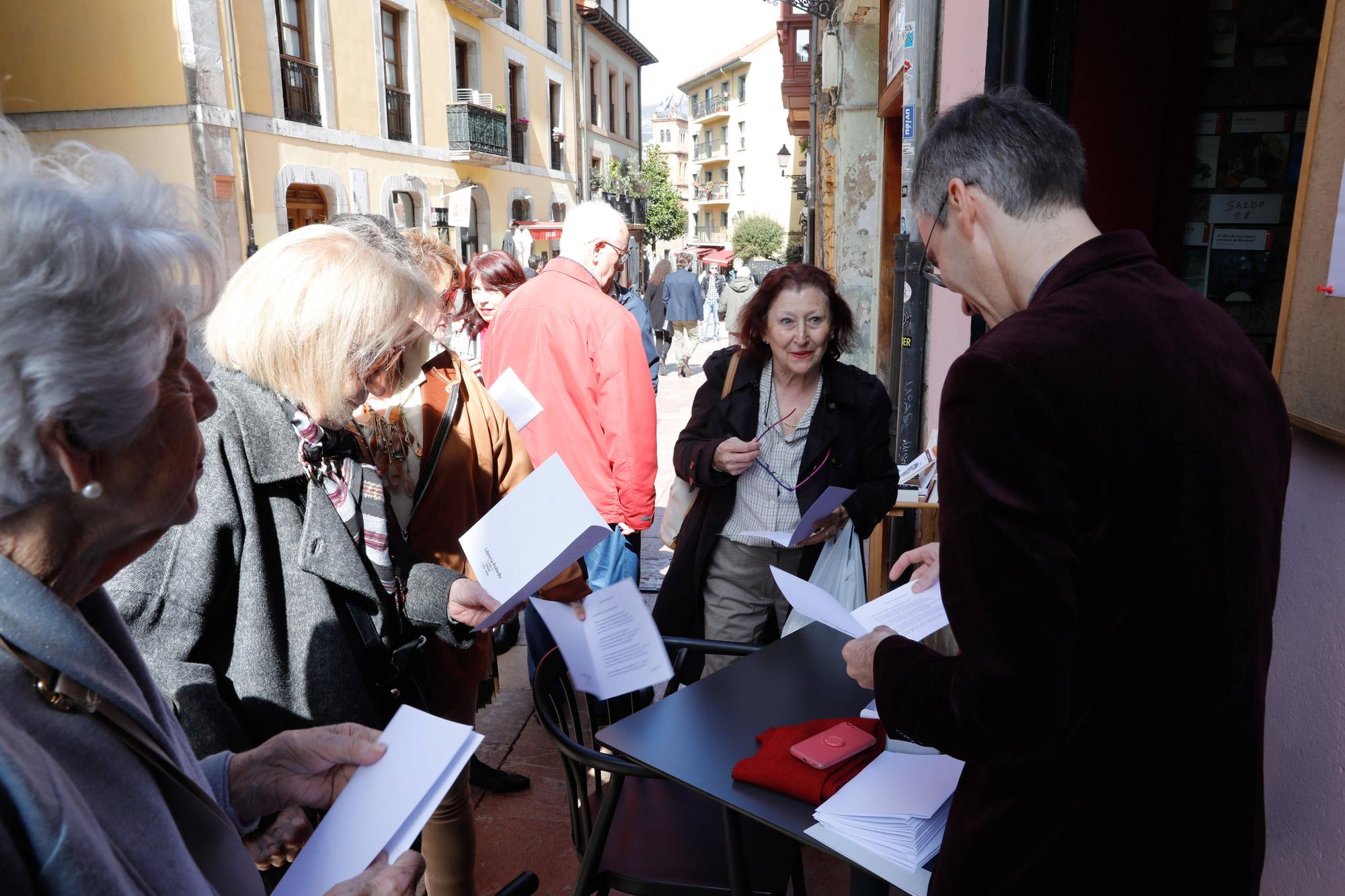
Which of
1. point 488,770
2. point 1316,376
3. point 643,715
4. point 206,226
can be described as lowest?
point 488,770

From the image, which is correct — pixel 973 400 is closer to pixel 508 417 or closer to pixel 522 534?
pixel 522 534

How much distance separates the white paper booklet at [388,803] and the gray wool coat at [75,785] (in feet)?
0.45

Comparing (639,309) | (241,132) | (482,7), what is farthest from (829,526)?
(482,7)

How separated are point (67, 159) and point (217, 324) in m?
0.78

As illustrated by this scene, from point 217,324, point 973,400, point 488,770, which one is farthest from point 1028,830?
point 488,770

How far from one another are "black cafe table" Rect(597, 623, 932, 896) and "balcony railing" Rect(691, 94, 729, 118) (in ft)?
201

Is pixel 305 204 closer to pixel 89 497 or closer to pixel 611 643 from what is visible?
pixel 611 643

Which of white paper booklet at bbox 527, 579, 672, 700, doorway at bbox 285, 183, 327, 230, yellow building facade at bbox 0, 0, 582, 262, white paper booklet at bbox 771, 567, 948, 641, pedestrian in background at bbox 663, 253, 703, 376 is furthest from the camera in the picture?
doorway at bbox 285, 183, 327, 230

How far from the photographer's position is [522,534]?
183cm

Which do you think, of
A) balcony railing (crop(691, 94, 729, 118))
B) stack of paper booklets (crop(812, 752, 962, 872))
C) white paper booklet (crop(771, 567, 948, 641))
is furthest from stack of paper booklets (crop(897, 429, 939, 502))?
balcony railing (crop(691, 94, 729, 118))

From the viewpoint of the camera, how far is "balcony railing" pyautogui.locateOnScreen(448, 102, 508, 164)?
18344 millimetres

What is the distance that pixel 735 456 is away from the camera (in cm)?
287

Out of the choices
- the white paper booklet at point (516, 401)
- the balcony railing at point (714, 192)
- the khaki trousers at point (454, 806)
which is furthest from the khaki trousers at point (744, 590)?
the balcony railing at point (714, 192)

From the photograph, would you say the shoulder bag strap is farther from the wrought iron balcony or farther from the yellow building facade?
the wrought iron balcony
